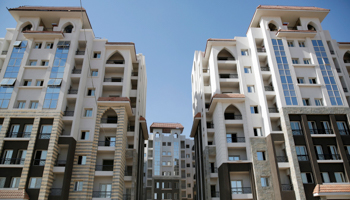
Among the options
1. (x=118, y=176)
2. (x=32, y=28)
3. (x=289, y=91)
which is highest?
(x=32, y=28)

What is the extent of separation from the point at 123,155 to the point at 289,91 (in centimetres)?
2060

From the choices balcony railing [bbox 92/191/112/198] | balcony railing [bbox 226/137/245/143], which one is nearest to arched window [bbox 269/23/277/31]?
balcony railing [bbox 226/137/245/143]

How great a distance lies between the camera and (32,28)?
3203 centimetres

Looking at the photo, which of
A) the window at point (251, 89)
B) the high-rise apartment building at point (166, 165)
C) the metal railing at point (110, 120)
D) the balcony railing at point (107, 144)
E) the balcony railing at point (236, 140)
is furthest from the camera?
the high-rise apartment building at point (166, 165)

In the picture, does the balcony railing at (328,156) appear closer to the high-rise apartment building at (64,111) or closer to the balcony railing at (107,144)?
the high-rise apartment building at (64,111)

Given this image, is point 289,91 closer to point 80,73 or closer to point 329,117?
point 329,117

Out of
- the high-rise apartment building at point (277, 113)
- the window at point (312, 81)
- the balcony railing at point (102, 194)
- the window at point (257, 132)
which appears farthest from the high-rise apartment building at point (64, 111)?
the window at point (312, 81)

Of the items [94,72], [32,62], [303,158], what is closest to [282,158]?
[303,158]

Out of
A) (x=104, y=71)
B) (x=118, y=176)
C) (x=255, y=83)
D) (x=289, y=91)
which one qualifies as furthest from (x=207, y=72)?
(x=118, y=176)

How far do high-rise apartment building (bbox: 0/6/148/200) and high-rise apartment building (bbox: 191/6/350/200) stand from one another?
10819 millimetres

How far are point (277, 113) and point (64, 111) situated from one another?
24.2 meters

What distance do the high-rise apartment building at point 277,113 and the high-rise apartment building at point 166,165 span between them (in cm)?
1997

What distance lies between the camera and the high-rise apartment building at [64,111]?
82.2 ft

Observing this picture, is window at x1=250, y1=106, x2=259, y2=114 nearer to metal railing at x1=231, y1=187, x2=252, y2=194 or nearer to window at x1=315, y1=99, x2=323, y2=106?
window at x1=315, y1=99, x2=323, y2=106
